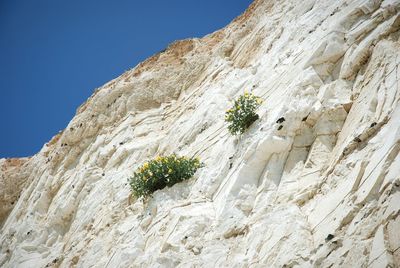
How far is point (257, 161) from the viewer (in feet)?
36.1

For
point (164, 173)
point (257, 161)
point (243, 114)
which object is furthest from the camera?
point (164, 173)

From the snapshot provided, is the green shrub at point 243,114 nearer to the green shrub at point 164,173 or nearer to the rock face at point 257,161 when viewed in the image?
the rock face at point 257,161

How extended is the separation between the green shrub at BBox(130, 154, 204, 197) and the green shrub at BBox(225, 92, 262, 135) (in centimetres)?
199

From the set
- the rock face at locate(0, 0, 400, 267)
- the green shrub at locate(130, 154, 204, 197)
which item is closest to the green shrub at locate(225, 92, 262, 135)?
the rock face at locate(0, 0, 400, 267)

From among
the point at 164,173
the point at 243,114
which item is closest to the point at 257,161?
the point at 243,114

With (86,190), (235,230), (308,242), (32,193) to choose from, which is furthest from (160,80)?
(308,242)

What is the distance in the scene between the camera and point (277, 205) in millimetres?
9484

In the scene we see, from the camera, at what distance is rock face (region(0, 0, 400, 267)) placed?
7863mm

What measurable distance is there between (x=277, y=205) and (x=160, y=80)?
1511 centimetres

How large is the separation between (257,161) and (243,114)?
2.13 m

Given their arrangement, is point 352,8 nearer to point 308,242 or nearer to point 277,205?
point 277,205

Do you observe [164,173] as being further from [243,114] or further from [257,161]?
[257,161]

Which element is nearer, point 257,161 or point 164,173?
point 257,161

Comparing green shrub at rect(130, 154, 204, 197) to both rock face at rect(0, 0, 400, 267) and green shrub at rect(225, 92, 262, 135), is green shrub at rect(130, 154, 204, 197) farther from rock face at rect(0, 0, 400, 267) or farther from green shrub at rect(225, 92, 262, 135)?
green shrub at rect(225, 92, 262, 135)
